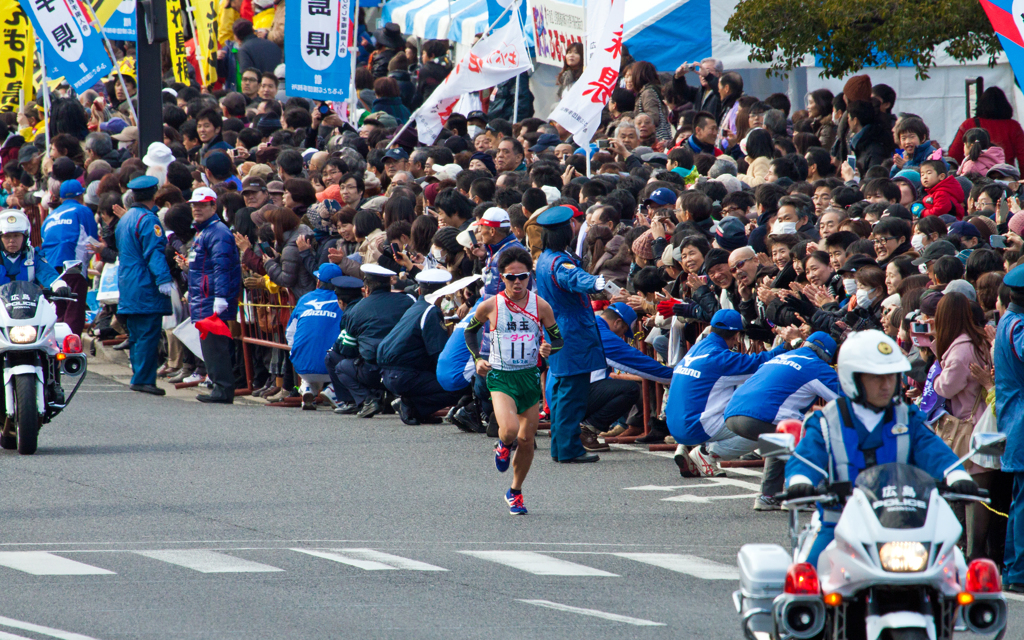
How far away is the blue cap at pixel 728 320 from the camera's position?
11.2 meters

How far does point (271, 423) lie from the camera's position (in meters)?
14.5

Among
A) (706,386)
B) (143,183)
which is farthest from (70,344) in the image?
(706,386)

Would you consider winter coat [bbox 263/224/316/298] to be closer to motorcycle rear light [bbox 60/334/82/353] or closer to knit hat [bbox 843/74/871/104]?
motorcycle rear light [bbox 60/334/82/353]

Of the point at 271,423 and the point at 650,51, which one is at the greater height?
the point at 650,51

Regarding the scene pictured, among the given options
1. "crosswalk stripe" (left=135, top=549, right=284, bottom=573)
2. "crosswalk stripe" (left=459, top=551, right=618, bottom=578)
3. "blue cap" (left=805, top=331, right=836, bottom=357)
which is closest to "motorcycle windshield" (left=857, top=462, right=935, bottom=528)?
"crosswalk stripe" (left=459, top=551, right=618, bottom=578)

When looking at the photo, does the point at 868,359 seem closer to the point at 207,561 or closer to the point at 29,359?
the point at 207,561

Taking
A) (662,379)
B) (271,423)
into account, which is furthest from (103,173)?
(662,379)

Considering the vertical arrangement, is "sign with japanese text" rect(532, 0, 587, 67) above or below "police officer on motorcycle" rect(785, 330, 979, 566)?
above

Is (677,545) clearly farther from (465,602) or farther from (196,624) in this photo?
(196,624)

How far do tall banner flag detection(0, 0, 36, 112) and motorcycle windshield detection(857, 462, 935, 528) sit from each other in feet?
65.2

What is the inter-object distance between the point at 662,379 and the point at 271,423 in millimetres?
4014

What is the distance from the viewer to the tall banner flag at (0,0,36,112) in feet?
76.0

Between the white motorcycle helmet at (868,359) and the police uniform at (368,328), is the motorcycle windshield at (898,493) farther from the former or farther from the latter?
the police uniform at (368,328)

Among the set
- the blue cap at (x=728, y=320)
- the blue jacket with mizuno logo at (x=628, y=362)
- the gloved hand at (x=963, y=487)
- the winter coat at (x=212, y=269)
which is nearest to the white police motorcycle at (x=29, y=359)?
the winter coat at (x=212, y=269)
